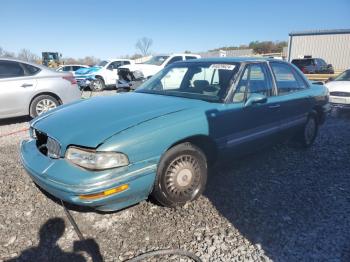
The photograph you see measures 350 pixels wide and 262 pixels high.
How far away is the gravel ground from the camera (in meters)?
2.63

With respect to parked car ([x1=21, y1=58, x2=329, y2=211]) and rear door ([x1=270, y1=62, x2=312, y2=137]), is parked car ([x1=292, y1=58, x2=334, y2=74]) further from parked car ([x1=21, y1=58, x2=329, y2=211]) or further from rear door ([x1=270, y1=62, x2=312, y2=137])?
parked car ([x1=21, y1=58, x2=329, y2=211])

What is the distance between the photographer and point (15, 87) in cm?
656

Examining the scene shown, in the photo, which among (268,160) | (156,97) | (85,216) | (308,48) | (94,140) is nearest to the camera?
(94,140)

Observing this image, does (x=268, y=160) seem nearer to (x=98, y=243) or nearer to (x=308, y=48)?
(x=98, y=243)

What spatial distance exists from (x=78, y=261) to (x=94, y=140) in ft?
3.24

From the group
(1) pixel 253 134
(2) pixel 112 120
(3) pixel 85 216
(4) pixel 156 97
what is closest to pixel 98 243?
(3) pixel 85 216

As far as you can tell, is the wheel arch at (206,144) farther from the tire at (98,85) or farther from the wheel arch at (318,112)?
the tire at (98,85)

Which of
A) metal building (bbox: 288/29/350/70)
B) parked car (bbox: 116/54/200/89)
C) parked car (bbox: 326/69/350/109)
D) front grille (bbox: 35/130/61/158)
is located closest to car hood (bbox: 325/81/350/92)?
parked car (bbox: 326/69/350/109)

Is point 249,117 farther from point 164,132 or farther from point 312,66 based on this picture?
point 312,66

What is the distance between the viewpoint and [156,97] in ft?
12.5

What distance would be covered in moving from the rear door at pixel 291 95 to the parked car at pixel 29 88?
4.91m

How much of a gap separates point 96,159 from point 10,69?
5.23 meters

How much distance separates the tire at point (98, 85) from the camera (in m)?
15.4

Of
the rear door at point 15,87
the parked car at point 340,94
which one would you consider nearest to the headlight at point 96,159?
the rear door at point 15,87
